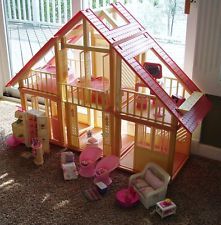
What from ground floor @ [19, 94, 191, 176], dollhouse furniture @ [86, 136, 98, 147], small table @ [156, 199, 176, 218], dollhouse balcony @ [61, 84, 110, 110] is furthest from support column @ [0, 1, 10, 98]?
small table @ [156, 199, 176, 218]

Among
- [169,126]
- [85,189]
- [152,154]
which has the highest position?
[169,126]

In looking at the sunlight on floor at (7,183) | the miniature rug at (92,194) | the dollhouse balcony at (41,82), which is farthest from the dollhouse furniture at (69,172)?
the dollhouse balcony at (41,82)

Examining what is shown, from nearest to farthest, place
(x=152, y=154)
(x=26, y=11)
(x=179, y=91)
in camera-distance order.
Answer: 1. (x=152, y=154)
2. (x=179, y=91)
3. (x=26, y=11)

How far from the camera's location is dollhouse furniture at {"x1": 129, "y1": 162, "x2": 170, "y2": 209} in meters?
1.43

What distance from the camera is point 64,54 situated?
65.9 inches

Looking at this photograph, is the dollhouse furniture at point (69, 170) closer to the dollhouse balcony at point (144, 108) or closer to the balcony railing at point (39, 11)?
the dollhouse balcony at point (144, 108)

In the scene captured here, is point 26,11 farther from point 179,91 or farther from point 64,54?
point 179,91

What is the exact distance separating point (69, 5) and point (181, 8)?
66 cm

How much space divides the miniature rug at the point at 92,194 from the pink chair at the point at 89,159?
109 millimetres

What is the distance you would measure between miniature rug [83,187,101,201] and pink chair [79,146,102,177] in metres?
0.11

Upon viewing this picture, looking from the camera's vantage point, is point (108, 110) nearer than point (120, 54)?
No

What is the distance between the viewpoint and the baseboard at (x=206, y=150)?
1758 millimetres

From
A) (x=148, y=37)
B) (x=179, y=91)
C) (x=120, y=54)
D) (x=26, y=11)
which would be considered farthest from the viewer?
(x=26, y=11)

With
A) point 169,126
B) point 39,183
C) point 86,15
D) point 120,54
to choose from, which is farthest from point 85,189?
point 86,15
